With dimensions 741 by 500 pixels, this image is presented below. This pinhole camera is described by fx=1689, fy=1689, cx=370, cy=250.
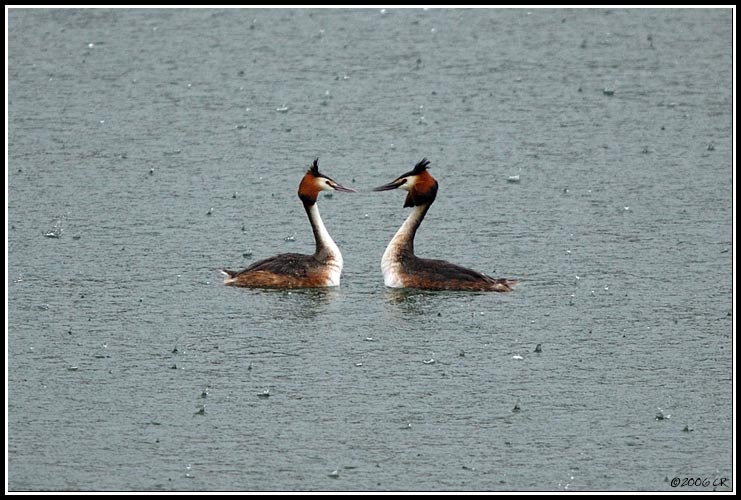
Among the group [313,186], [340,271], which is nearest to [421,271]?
[340,271]

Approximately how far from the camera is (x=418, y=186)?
1390 centimetres

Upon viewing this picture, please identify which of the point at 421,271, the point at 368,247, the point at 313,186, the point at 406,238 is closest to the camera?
the point at 421,271

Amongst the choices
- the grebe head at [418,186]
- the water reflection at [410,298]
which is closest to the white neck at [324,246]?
the water reflection at [410,298]

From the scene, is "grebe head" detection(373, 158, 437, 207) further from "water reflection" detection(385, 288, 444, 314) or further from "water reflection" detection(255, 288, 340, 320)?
"water reflection" detection(255, 288, 340, 320)

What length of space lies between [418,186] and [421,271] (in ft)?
3.13

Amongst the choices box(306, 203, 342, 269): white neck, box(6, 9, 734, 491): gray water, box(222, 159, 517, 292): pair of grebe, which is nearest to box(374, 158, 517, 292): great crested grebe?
box(222, 159, 517, 292): pair of grebe

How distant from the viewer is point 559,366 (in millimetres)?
11328

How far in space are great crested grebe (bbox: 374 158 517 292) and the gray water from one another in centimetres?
15

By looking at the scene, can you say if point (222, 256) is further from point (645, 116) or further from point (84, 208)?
point (645, 116)

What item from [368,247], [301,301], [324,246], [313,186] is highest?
[313,186]

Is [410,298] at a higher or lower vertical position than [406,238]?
lower

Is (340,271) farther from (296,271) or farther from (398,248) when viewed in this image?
(398,248)

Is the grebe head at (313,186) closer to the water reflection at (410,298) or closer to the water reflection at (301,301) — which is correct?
the water reflection at (301,301)

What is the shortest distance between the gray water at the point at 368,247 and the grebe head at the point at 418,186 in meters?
0.34
